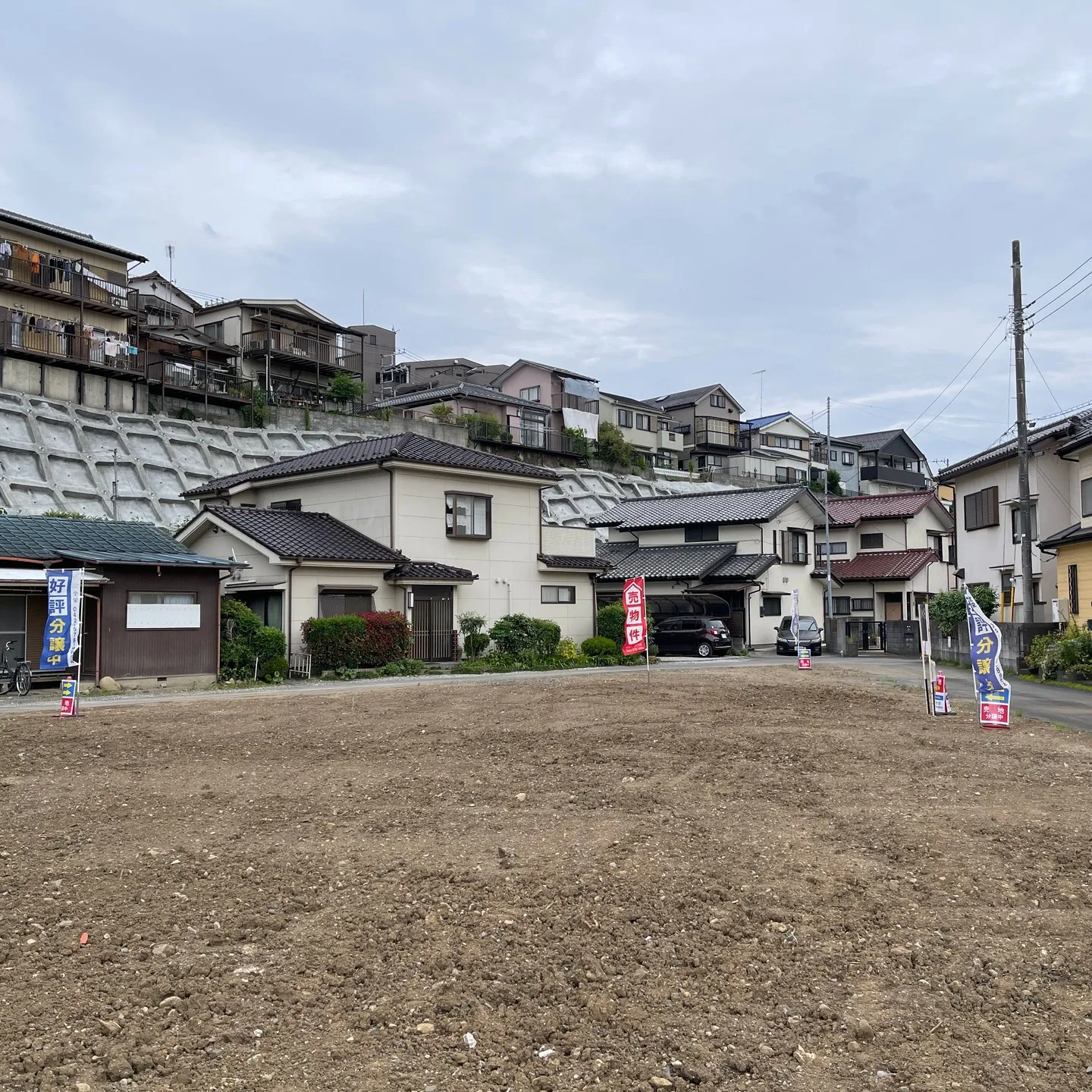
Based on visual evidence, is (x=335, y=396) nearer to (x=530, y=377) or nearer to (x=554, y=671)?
(x=530, y=377)

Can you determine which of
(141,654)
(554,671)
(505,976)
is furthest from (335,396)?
(505,976)

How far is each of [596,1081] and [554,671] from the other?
2354 centimetres

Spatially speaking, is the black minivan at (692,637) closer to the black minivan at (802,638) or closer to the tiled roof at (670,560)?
the black minivan at (802,638)

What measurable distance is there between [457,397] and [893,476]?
38.5 meters

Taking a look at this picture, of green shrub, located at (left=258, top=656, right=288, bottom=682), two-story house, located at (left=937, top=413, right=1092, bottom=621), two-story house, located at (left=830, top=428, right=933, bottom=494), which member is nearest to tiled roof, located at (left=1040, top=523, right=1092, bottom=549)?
two-story house, located at (left=937, top=413, right=1092, bottom=621)

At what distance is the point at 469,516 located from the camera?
3050cm

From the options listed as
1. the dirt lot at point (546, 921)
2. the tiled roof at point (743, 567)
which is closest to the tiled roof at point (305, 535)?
the dirt lot at point (546, 921)

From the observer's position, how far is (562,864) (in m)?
6.82

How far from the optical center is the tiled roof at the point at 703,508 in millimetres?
42125

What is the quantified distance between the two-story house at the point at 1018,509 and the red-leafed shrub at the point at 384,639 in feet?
59.3

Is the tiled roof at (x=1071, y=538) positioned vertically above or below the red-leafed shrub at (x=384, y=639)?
above

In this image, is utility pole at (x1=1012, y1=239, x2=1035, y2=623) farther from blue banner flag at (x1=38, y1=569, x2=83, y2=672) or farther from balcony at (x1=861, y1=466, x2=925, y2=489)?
balcony at (x1=861, y1=466, x2=925, y2=489)

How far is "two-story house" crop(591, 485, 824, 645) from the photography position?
40125mm

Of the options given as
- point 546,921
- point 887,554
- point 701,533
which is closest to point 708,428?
point 887,554
